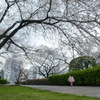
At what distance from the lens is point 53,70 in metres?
55.0

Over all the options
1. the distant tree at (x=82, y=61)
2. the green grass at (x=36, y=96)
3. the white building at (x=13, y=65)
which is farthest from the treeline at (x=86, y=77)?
the green grass at (x=36, y=96)

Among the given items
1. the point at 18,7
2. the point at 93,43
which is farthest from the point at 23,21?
the point at 93,43

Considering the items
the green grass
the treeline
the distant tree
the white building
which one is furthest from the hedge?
the white building

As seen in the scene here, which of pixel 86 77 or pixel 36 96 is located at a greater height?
pixel 86 77

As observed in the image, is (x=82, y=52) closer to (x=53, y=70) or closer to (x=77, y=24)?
(x=77, y=24)

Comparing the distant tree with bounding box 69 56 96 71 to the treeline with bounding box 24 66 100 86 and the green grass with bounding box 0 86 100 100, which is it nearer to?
the treeline with bounding box 24 66 100 86

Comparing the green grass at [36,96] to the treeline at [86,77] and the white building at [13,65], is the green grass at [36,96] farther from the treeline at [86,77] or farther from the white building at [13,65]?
the white building at [13,65]

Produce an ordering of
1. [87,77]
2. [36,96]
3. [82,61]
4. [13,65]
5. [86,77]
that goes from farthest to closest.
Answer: [13,65], [82,61], [86,77], [87,77], [36,96]

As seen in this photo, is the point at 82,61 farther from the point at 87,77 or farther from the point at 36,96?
the point at 36,96

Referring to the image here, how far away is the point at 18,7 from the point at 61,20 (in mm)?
3165

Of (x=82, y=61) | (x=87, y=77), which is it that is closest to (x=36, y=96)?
(x=87, y=77)

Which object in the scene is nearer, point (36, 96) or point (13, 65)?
point (36, 96)

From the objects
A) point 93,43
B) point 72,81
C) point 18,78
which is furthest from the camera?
point 18,78

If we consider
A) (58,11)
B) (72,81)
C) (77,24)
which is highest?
(58,11)
